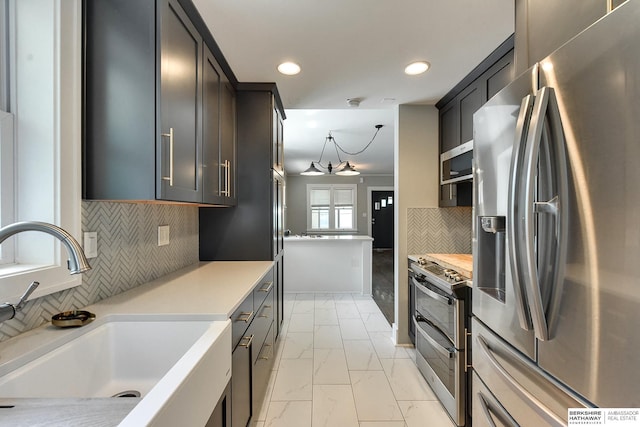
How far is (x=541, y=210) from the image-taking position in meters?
0.75

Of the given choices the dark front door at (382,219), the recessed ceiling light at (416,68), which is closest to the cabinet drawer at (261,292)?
the recessed ceiling light at (416,68)

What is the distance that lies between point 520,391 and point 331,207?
7.43m

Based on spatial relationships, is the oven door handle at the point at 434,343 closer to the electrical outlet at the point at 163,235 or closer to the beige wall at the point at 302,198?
the electrical outlet at the point at 163,235

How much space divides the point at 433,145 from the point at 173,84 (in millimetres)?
2165

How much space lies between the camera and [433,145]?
2.51m

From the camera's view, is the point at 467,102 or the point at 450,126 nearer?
the point at 467,102

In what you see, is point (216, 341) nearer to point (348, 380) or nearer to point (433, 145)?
point (348, 380)

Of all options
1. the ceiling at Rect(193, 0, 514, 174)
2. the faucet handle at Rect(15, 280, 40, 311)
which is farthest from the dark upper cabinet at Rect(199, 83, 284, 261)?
the faucet handle at Rect(15, 280, 40, 311)

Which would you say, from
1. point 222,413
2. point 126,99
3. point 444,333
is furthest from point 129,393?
point 444,333

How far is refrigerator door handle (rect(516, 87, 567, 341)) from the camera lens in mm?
703

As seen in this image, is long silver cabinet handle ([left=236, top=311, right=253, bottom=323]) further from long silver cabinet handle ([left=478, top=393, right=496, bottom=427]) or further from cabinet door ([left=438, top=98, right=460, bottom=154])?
cabinet door ([left=438, top=98, right=460, bottom=154])

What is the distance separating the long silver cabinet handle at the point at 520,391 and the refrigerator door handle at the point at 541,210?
0.21 meters

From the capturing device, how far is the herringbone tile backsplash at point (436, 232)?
250 cm

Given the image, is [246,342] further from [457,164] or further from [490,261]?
[457,164]
